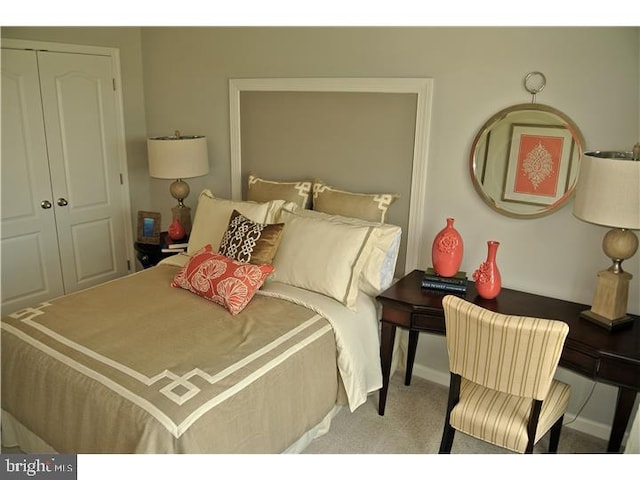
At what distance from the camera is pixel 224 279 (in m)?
2.41

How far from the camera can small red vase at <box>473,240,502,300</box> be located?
93.2 inches

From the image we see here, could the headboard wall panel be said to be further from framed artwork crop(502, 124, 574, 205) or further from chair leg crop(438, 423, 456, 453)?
chair leg crop(438, 423, 456, 453)

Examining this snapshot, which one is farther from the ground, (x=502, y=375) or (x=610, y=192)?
(x=610, y=192)

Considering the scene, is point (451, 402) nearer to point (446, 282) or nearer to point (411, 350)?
point (446, 282)

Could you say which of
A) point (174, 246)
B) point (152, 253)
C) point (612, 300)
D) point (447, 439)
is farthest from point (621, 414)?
point (152, 253)

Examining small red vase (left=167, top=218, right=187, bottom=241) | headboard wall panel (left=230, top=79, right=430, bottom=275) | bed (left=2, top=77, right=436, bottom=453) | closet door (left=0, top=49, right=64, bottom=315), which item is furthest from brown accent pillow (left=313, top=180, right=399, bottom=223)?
closet door (left=0, top=49, right=64, bottom=315)

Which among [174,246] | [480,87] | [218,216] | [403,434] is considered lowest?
[403,434]

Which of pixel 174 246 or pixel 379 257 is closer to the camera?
pixel 379 257

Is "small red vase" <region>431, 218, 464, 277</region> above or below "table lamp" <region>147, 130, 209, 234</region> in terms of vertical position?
below

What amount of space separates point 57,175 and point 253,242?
196 centimetres

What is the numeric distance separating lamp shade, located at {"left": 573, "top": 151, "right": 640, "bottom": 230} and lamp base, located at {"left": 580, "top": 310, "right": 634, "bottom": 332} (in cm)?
44
